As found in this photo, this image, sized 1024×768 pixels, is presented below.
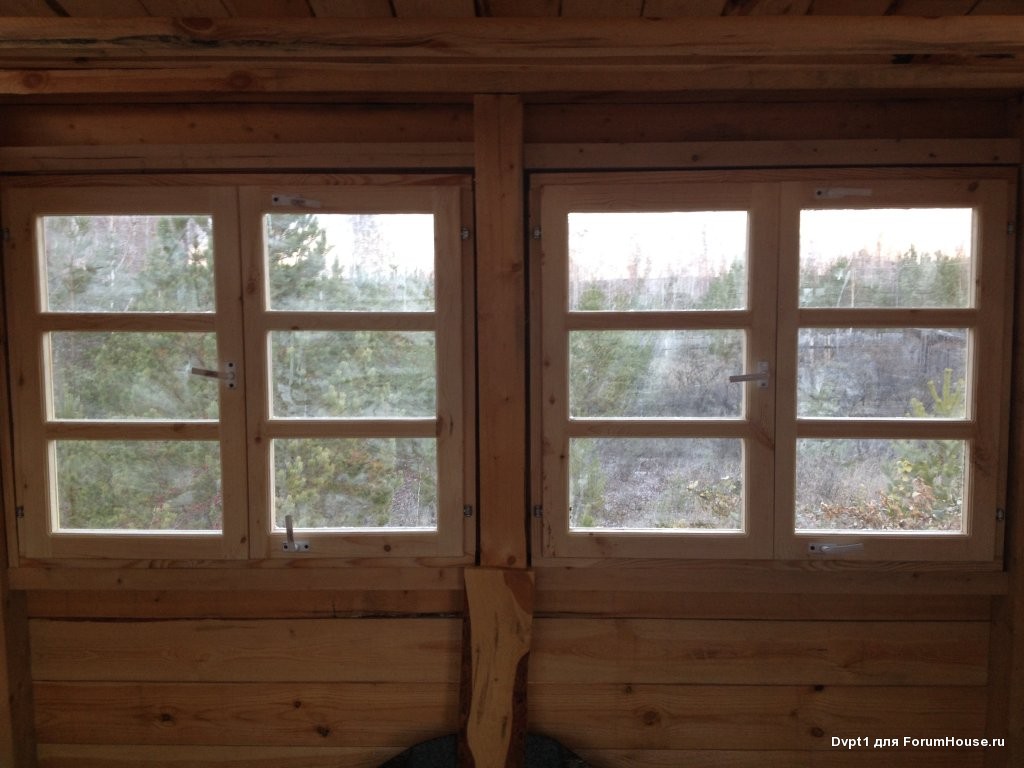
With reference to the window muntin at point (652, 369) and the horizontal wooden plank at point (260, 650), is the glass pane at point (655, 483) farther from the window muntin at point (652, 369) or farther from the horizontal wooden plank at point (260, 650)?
the horizontal wooden plank at point (260, 650)

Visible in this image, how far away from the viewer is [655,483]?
6.37 feet

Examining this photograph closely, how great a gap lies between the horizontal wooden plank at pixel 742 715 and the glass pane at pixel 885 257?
1.17 m

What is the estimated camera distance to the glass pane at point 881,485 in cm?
192

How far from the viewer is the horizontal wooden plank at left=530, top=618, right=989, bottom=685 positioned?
6.49ft

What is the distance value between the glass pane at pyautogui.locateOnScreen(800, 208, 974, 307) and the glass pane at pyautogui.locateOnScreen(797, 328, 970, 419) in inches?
3.8

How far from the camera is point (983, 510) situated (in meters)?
1.90

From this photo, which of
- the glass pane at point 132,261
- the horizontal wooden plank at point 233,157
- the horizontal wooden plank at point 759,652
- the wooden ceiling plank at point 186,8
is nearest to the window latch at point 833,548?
the horizontal wooden plank at point 759,652

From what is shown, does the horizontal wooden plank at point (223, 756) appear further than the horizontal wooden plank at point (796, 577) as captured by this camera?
Yes

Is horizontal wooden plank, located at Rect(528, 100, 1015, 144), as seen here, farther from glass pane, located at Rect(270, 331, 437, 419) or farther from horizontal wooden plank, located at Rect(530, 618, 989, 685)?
horizontal wooden plank, located at Rect(530, 618, 989, 685)

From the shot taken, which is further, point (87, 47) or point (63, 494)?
point (63, 494)

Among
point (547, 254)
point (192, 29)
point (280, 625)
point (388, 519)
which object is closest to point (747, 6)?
point (547, 254)

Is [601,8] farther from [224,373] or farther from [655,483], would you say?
[224,373]

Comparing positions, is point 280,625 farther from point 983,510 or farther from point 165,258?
point 983,510

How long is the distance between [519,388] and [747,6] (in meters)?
1.08
